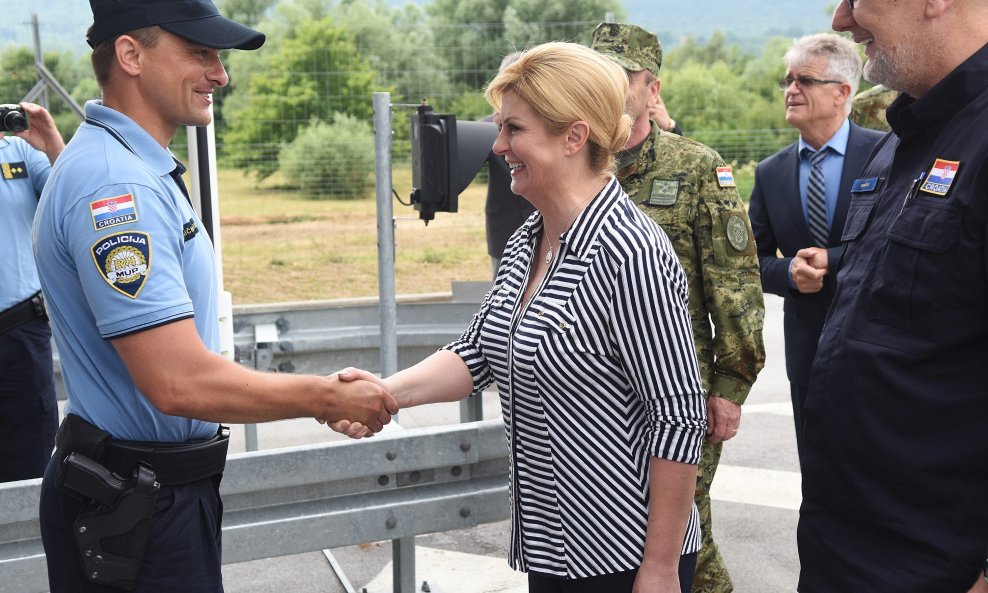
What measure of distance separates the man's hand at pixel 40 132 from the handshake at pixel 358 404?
2.87 m

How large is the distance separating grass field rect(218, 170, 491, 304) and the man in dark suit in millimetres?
8565

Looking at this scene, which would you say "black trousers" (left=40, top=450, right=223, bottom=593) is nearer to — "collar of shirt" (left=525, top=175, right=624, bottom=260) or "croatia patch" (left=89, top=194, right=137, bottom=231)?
"croatia patch" (left=89, top=194, right=137, bottom=231)

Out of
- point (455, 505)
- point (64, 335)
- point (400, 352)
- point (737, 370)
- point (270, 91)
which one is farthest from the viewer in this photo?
point (270, 91)

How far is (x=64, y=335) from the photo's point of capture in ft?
7.94

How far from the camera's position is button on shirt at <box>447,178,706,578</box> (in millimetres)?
2379

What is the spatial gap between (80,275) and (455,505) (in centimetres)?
143

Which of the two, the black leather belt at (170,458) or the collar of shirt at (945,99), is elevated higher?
the collar of shirt at (945,99)

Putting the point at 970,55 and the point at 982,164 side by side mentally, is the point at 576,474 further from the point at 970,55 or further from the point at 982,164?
the point at 970,55

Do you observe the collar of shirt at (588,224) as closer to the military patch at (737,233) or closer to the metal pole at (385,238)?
the military patch at (737,233)

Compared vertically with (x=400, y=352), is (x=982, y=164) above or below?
above

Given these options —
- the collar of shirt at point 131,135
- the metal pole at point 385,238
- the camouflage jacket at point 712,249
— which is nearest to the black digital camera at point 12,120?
the metal pole at point 385,238

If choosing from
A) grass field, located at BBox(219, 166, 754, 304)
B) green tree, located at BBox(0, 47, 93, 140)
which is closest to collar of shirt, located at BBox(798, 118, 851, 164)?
grass field, located at BBox(219, 166, 754, 304)

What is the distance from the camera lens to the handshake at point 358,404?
9.06 feet

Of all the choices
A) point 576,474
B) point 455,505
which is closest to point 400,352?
point 455,505
